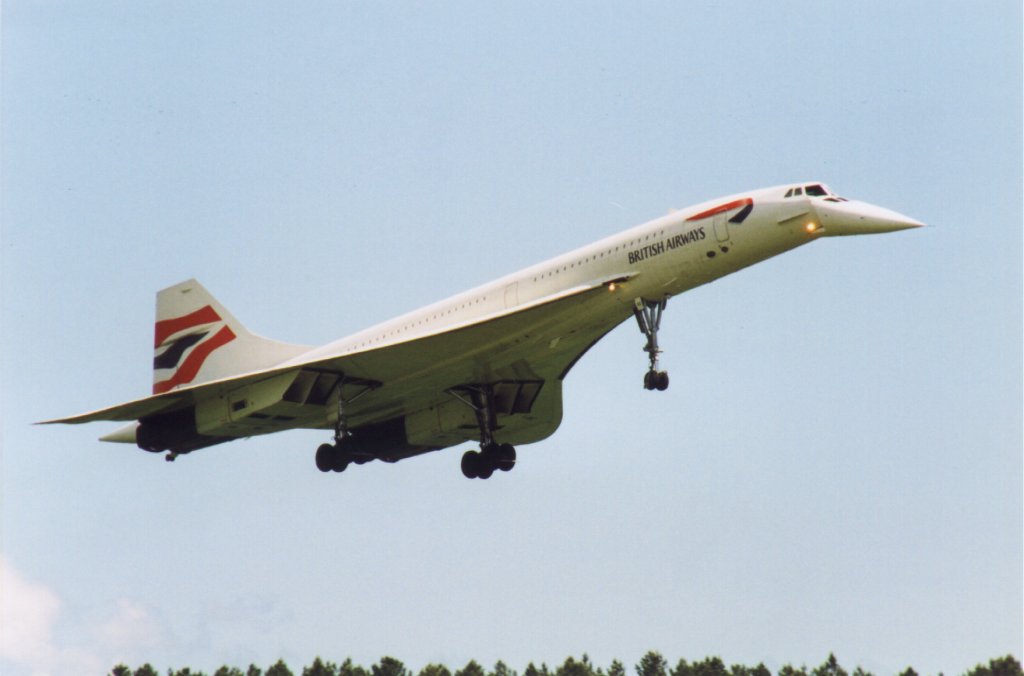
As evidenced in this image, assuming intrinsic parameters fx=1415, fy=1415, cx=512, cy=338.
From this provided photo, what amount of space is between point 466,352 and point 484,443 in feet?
11.5

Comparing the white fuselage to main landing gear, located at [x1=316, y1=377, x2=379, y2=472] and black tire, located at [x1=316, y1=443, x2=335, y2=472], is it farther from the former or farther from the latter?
black tire, located at [x1=316, y1=443, x2=335, y2=472]

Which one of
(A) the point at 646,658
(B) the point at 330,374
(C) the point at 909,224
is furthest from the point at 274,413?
(A) the point at 646,658

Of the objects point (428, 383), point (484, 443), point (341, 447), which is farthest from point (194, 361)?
point (484, 443)

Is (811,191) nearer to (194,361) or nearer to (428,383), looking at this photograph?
(428,383)

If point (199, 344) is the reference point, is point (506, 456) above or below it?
below

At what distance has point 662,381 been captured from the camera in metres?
22.3

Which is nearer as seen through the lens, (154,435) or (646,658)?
(154,435)

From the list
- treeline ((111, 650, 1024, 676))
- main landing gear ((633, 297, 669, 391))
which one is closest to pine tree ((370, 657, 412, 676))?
treeline ((111, 650, 1024, 676))

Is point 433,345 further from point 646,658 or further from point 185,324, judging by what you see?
point 646,658

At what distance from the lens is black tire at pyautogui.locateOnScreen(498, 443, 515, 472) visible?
27.9 m

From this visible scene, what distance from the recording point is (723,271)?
22859 mm

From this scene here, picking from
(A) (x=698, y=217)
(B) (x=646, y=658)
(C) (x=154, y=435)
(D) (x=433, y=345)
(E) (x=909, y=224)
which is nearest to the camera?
(E) (x=909, y=224)

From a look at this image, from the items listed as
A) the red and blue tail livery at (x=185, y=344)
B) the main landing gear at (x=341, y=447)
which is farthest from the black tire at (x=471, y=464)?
the red and blue tail livery at (x=185, y=344)

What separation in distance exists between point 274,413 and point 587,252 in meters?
6.85
